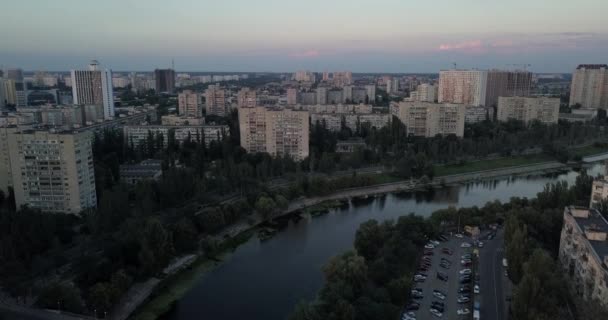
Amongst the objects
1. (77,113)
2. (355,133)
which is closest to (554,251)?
(355,133)

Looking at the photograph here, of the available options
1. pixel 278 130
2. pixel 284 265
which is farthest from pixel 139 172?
pixel 284 265

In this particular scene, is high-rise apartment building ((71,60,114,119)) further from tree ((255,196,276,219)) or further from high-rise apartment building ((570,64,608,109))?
high-rise apartment building ((570,64,608,109))

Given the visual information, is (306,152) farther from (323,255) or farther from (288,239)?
(323,255)

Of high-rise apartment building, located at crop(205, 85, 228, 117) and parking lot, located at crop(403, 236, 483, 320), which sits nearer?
parking lot, located at crop(403, 236, 483, 320)

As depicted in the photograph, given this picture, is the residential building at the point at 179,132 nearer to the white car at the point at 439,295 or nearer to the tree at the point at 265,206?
the tree at the point at 265,206

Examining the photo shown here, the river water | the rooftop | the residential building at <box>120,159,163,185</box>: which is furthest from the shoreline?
the rooftop

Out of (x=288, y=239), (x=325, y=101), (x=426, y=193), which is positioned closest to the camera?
(x=288, y=239)
